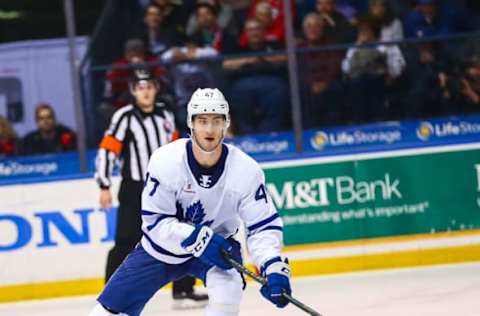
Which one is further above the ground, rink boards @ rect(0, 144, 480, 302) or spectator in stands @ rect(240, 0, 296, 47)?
spectator in stands @ rect(240, 0, 296, 47)

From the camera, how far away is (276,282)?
14.8ft

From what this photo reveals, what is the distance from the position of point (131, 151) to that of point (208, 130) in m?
2.63

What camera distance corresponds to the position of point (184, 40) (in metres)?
9.11

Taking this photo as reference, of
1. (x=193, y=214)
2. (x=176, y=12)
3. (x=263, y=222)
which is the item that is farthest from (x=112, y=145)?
(x=263, y=222)

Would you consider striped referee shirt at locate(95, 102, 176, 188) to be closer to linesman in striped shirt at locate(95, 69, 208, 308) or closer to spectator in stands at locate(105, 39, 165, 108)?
linesman in striped shirt at locate(95, 69, 208, 308)

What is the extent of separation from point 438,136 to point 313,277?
1290 mm

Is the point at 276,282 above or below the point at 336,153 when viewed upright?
below

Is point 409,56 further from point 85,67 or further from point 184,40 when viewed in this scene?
point 85,67

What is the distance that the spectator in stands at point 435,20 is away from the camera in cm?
885

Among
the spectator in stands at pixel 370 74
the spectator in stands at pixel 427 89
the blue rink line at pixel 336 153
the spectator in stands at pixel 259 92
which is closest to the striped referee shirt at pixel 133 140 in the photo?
the blue rink line at pixel 336 153

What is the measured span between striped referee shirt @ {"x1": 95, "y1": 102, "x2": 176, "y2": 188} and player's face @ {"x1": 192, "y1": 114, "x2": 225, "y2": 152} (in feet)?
8.27

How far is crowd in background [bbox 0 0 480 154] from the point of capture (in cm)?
859

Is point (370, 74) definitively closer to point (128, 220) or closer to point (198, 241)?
point (128, 220)

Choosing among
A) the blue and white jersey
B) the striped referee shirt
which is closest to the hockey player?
the blue and white jersey
